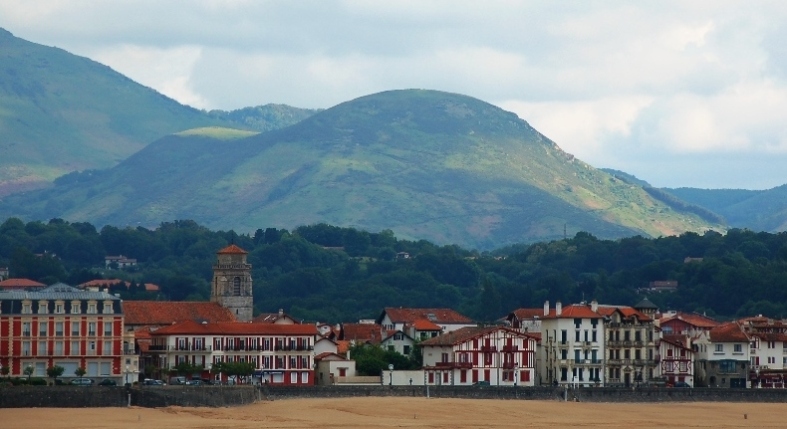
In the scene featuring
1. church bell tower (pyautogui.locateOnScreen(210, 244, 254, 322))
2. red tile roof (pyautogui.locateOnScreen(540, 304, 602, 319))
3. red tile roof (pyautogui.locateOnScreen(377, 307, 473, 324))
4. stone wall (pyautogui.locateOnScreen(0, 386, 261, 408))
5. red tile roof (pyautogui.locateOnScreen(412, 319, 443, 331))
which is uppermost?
church bell tower (pyautogui.locateOnScreen(210, 244, 254, 322))

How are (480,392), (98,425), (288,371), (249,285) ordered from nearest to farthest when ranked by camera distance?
(98,425) < (480,392) < (288,371) < (249,285)

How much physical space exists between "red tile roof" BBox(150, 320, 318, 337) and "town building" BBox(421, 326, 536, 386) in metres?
9.21

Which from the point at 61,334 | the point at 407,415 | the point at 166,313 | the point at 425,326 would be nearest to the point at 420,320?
the point at 425,326

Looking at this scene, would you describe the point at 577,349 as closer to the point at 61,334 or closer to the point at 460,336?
the point at 460,336

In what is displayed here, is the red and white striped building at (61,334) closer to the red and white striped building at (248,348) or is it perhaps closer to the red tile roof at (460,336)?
the red and white striped building at (248,348)

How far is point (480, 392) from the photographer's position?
12469 centimetres

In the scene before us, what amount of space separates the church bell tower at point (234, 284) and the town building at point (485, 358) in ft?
89.8

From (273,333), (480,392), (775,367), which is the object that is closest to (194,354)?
(273,333)

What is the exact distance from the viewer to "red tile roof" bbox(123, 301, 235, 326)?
14225 centimetres

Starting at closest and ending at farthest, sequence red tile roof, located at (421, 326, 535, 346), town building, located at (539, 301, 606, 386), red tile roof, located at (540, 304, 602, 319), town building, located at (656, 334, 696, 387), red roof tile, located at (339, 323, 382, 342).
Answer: red tile roof, located at (421, 326, 535, 346)
town building, located at (539, 301, 606, 386)
red tile roof, located at (540, 304, 602, 319)
town building, located at (656, 334, 696, 387)
red roof tile, located at (339, 323, 382, 342)

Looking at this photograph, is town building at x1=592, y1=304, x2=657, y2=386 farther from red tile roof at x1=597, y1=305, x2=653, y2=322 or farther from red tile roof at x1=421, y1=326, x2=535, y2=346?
red tile roof at x1=421, y1=326, x2=535, y2=346

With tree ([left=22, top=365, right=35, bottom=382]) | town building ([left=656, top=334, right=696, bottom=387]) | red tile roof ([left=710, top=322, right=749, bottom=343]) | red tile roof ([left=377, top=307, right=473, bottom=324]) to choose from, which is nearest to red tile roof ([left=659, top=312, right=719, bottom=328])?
red tile roof ([left=710, top=322, right=749, bottom=343])

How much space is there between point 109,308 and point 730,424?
42329mm

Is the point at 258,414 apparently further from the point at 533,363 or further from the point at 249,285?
the point at 249,285
